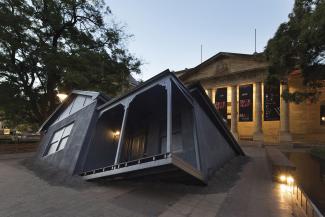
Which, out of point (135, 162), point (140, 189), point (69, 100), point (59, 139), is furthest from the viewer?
point (69, 100)

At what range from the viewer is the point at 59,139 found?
15.2m

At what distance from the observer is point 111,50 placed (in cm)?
2697

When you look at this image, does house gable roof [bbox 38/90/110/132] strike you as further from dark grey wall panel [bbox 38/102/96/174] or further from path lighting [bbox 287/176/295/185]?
path lighting [bbox 287/176/295/185]

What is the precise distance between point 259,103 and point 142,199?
34.0 metres

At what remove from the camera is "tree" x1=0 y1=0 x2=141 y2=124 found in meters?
21.2

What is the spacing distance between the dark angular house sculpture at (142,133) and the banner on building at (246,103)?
23.8 meters

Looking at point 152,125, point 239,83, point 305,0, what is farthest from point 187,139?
point 239,83

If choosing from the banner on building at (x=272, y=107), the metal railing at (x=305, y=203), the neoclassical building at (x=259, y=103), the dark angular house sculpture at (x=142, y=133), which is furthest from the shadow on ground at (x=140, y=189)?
the neoclassical building at (x=259, y=103)

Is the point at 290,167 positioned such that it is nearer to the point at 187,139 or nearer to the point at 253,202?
the point at 253,202

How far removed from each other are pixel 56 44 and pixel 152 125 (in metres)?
18.0

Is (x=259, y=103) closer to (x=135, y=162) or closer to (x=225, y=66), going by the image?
(x=225, y=66)

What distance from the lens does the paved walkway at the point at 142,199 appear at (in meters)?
6.87

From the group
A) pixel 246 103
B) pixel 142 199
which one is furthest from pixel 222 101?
pixel 142 199

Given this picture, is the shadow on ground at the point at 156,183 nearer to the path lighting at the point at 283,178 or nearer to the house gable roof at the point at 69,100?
the path lighting at the point at 283,178
